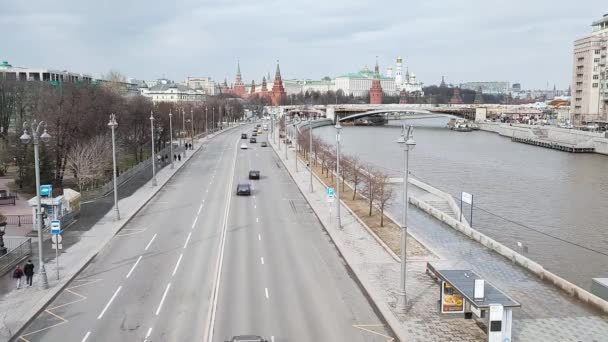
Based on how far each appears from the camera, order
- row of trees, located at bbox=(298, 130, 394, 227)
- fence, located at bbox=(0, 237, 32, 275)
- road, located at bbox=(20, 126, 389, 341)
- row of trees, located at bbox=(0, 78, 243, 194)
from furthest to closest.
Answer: row of trees, located at bbox=(0, 78, 243, 194) → row of trees, located at bbox=(298, 130, 394, 227) → fence, located at bbox=(0, 237, 32, 275) → road, located at bbox=(20, 126, 389, 341)

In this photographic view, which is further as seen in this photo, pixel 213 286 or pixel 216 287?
pixel 213 286

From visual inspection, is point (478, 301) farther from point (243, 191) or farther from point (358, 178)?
point (358, 178)

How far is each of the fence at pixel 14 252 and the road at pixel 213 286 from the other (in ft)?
9.46

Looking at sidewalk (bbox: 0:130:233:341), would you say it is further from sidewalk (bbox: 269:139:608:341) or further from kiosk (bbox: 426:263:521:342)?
kiosk (bbox: 426:263:521:342)

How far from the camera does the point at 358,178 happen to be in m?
41.7

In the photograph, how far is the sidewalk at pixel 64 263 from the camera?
56.1 feet

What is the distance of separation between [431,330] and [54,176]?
116ft

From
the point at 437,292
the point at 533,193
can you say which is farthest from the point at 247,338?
the point at 533,193

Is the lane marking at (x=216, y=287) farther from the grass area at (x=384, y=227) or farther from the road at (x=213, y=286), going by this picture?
the grass area at (x=384, y=227)

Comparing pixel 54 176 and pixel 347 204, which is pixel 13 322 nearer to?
pixel 347 204

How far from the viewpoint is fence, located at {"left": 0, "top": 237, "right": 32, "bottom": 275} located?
21767mm

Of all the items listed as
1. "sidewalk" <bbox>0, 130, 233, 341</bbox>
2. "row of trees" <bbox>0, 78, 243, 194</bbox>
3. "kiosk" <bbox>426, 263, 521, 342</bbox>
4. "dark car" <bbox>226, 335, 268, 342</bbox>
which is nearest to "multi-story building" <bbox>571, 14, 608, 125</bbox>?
"row of trees" <bbox>0, 78, 243, 194</bbox>

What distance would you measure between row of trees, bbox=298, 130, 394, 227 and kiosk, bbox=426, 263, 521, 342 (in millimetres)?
13223

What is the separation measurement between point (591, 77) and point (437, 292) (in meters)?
124
